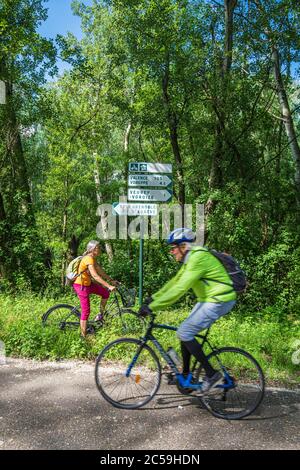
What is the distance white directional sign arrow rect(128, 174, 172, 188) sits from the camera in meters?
7.71

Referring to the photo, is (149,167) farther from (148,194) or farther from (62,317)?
(62,317)

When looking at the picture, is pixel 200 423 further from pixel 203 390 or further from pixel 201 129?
pixel 201 129

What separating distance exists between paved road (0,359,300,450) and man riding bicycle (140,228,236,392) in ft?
1.70

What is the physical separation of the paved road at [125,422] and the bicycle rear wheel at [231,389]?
0.42ft

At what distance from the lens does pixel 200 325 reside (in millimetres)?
4367

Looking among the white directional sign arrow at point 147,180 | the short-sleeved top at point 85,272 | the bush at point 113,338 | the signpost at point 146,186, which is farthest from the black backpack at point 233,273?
the white directional sign arrow at point 147,180

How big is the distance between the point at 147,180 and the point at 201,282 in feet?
12.3

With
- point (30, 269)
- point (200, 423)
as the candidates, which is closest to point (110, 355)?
point (200, 423)

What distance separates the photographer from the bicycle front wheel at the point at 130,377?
473 cm

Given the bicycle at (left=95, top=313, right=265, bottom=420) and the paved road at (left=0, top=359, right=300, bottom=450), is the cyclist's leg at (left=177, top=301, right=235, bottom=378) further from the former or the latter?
the paved road at (left=0, top=359, right=300, bottom=450)

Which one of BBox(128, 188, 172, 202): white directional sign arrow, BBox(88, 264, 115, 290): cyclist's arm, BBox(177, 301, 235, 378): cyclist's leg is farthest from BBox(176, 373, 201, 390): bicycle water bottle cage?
BBox(128, 188, 172, 202): white directional sign arrow

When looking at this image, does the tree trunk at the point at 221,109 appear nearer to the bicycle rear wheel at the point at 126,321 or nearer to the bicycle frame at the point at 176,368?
the bicycle rear wheel at the point at 126,321

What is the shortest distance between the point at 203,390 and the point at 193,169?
9656 mm
